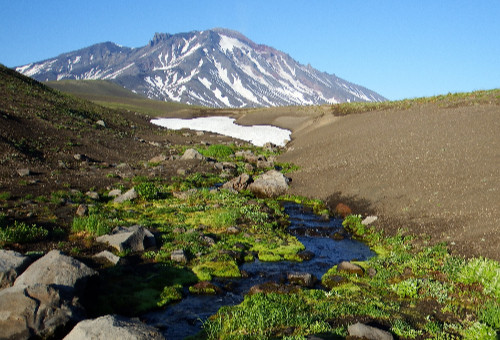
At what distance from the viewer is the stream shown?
1302 cm

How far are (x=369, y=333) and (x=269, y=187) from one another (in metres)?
23.1

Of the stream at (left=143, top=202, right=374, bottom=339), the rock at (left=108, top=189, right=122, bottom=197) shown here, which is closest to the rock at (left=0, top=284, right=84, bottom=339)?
the stream at (left=143, top=202, right=374, bottom=339)

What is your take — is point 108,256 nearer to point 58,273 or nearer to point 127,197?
point 58,273

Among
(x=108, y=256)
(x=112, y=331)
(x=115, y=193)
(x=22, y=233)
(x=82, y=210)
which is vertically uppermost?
(x=115, y=193)

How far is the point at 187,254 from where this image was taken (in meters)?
18.8

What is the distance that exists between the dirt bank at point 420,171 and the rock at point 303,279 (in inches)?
278

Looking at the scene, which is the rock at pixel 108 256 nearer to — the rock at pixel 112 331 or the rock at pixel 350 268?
the rock at pixel 112 331

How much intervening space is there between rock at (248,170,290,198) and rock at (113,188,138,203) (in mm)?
10131

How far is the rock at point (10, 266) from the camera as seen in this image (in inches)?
495

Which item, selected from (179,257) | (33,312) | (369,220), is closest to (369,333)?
(33,312)

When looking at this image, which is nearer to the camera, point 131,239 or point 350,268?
point 350,268

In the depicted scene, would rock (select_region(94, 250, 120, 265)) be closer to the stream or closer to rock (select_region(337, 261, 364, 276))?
the stream

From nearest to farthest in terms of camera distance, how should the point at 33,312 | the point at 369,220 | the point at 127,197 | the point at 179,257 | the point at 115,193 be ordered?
the point at 33,312, the point at 179,257, the point at 369,220, the point at 127,197, the point at 115,193

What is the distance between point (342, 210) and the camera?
2789 centimetres
